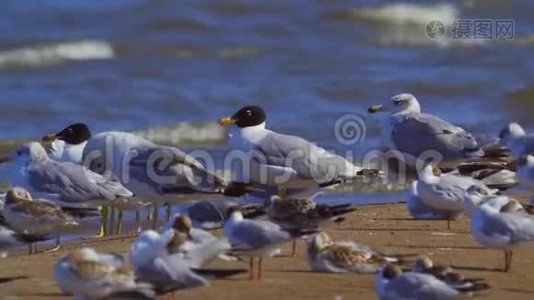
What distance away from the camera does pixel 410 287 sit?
25.8ft

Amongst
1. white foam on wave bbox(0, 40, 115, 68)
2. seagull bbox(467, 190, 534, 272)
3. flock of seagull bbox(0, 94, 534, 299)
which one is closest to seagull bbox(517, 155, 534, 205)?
flock of seagull bbox(0, 94, 534, 299)

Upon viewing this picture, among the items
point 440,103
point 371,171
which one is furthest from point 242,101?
point 371,171

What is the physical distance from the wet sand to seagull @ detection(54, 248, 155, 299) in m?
0.64

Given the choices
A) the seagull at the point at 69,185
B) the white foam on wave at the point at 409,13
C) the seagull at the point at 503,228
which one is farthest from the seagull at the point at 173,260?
the white foam on wave at the point at 409,13

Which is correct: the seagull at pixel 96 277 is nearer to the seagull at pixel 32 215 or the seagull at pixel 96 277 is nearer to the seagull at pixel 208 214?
the seagull at pixel 208 214

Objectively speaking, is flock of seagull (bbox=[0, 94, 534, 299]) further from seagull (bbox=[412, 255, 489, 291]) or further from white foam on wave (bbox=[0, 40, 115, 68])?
white foam on wave (bbox=[0, 40, 115, 68])

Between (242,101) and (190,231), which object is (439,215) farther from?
(242,101)

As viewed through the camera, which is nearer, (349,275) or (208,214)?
(349,275)

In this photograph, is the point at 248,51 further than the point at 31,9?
No

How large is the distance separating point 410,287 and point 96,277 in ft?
5.18

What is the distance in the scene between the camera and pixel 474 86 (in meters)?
21.4

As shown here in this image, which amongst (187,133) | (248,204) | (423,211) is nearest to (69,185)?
(248,204)

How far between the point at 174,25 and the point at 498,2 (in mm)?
6240

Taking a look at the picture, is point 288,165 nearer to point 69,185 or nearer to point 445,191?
point 445,191
